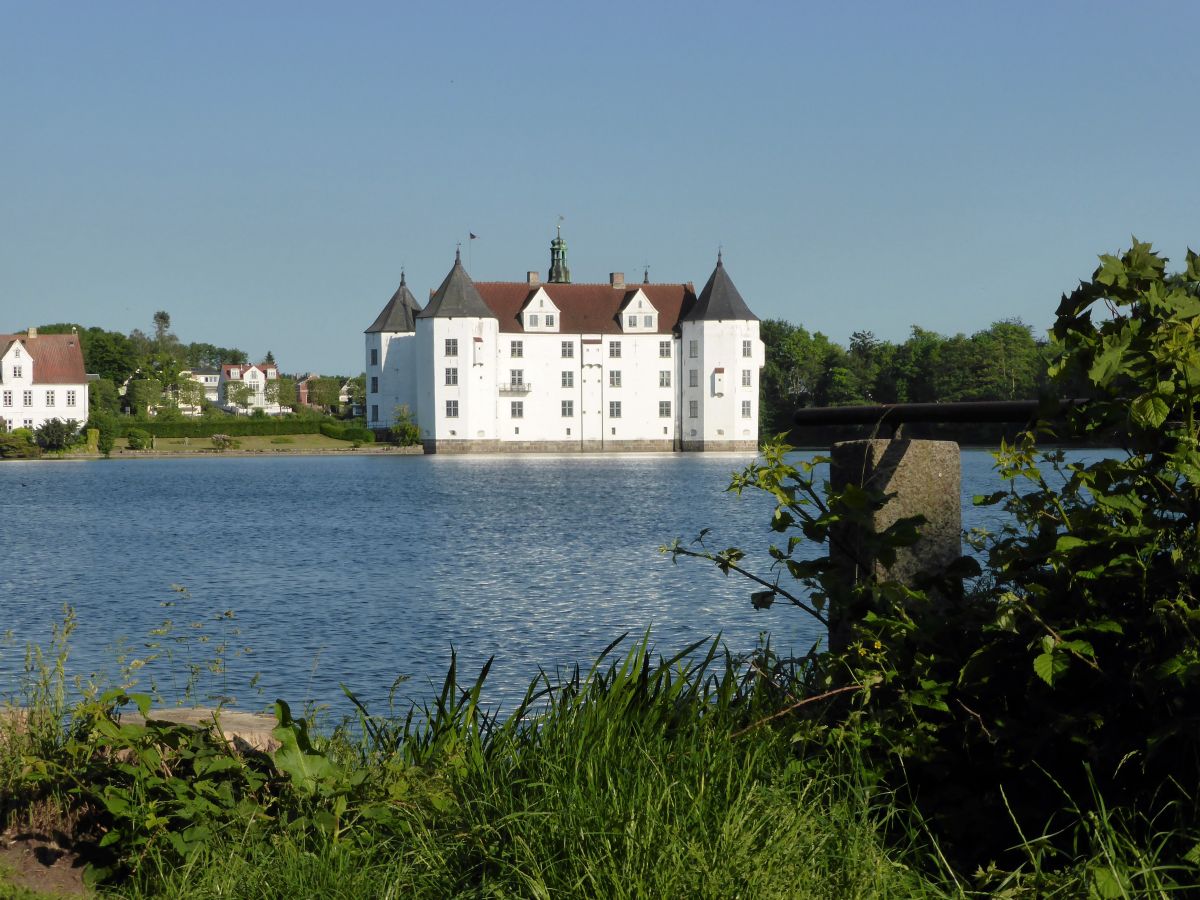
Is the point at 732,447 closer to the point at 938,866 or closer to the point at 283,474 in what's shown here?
the point at 283,474

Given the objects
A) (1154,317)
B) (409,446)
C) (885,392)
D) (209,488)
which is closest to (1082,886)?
(1154,317)

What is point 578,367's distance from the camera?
80062 millimetres

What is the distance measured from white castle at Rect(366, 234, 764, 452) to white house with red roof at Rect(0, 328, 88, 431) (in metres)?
20.7

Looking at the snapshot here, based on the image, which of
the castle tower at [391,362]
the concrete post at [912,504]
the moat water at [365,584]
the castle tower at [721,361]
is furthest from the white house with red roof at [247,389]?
the concrete post at [912,504]

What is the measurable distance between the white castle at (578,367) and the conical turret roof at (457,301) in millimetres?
59

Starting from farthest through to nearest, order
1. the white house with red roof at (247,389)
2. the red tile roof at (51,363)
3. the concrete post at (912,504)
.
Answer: the white house with red roof at (247,389)
the red tile roof at (51,363)
the concrete post at (912,504)

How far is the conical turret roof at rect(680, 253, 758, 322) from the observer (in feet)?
256

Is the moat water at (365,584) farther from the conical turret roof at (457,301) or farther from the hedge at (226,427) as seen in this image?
the hedge at (226,427)

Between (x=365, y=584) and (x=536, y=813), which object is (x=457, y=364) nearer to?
(x=365, y=584)

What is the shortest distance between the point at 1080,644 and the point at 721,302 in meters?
76.5

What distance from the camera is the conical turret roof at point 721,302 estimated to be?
78.1m

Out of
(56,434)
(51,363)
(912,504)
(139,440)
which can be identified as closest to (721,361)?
(139,440)

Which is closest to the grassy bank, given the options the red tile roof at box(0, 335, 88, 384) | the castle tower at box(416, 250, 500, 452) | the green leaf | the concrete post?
the concrete post

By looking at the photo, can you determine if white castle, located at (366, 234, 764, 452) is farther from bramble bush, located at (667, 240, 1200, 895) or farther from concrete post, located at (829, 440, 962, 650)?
bramble bush, located at (667, 240, 1200, 895)
